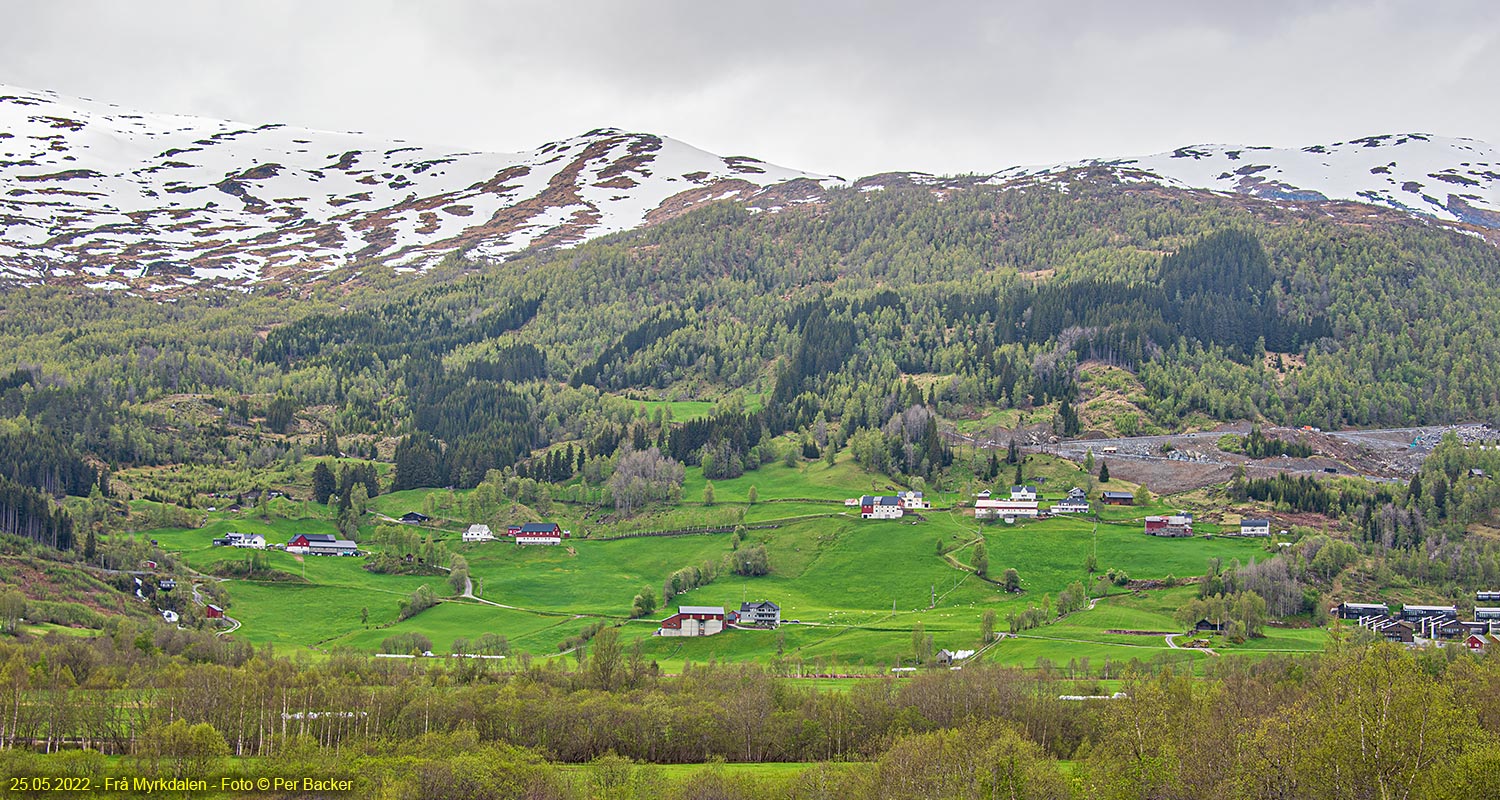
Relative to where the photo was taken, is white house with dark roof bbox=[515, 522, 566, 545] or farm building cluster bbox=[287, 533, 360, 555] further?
white house with dark roof bbox=[515, 522, 566, 545]

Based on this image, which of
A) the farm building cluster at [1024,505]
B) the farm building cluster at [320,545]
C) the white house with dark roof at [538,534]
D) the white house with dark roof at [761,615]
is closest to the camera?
the white house with dark roof at [761,615]

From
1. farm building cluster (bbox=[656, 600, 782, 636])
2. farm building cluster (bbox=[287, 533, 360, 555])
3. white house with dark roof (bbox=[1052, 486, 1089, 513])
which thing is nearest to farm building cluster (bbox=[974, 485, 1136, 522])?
white house with dark roof (bbox=[1052, 486, 1089, 513])

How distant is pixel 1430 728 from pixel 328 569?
455ft

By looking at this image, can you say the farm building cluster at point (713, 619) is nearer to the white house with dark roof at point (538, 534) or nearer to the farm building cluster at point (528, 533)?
the white house with dark roof at point (538, 534)

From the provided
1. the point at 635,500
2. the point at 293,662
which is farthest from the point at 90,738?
the point at 635,500

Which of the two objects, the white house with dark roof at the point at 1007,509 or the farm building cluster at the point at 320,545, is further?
the farm building cluster at the point at 320,545

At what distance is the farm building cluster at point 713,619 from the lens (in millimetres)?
133375

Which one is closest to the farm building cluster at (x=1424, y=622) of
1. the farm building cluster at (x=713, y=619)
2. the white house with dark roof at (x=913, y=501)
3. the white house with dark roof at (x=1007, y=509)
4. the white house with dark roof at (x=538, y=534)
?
the white house with dark roof at (x=1007, y=509)

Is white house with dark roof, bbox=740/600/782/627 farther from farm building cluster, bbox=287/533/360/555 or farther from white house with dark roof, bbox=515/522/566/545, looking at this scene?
farm building cluster, bbox=287/533/360/555

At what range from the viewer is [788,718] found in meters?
91.4

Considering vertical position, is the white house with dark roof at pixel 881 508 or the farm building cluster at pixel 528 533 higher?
the white house with dark roof at pixel 881 508

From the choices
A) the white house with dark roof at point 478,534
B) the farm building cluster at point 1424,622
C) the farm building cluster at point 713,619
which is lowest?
the farm building cluster at point 713,619

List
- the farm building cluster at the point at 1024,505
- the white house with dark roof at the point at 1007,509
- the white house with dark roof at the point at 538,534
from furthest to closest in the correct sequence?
the white house with dark roof at the point at 538,534 < the farm building cluster at the point at 1024,505 < the white house with dark roof at the point at 1007,509

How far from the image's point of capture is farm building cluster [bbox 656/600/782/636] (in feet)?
438
